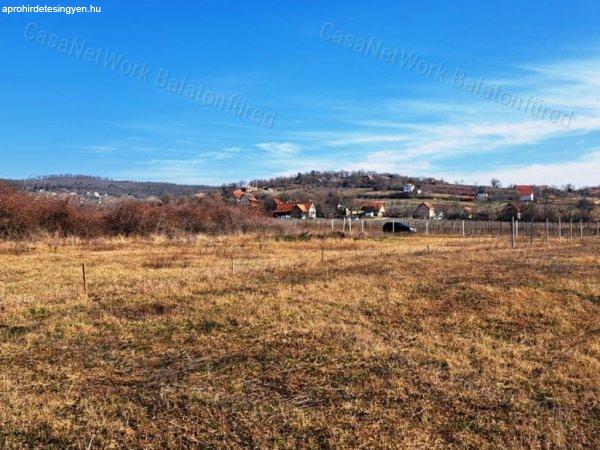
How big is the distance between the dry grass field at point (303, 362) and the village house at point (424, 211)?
66944 millimetres

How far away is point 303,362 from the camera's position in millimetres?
6074

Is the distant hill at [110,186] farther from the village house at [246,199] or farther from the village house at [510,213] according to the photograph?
the village house at [510,213]

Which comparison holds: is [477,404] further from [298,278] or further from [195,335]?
[298,278]

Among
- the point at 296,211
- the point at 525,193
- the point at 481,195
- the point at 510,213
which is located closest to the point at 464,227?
the point at 510,213

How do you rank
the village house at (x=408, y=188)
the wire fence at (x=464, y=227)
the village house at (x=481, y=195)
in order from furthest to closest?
the village house at (x=408, y=188) < the village house at (x=481, y=195) < the wire fence at (x=464, y=227)

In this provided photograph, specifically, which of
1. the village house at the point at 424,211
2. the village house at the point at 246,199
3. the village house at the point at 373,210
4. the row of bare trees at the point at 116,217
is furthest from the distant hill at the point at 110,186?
the row of bare trees at the point at 116,217

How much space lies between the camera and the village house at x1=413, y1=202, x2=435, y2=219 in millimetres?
77575

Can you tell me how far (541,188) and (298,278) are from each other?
346 feet

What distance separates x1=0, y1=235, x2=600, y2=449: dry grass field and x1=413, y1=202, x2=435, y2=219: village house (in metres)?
66.9

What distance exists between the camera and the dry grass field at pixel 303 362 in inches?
172

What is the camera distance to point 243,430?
171 inches

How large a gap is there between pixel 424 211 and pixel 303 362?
75.2 meters

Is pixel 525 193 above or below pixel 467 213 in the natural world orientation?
above

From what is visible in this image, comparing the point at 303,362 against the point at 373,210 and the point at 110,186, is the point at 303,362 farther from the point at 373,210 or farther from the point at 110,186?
the point at 110,186
